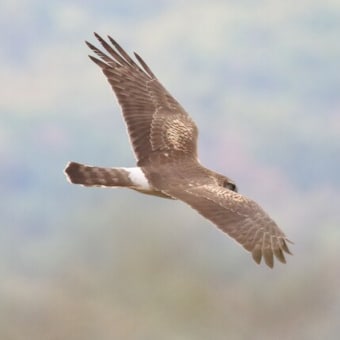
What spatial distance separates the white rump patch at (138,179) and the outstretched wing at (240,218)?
1.96ft

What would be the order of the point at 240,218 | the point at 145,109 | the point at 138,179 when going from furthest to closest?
the point at 145,109 < the point at 138,179 < the point at 240,218

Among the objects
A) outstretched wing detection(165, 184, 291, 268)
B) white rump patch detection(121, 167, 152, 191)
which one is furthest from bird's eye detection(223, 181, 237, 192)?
white rump patch detection(121, 167, 152, 191)

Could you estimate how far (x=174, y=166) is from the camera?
57.0 ft

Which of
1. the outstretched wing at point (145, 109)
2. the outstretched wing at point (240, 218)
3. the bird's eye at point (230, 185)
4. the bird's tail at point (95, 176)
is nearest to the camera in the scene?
the outstretched wing at point (240, 218)

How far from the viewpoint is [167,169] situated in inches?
677

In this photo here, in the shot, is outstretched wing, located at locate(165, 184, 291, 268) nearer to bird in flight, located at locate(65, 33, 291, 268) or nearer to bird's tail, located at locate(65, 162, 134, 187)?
bird in flight, located at locate(65, 33, 291, 268)

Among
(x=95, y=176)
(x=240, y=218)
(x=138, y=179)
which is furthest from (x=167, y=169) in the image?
(x=240, y=218)

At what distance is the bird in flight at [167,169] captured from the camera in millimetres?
14844

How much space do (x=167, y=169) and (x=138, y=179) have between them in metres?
0.66

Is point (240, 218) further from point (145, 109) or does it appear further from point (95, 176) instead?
point (145, 109)

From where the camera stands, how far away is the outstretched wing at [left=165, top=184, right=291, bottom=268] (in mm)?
14492

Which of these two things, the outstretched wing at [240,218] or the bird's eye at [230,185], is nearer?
the outstretched wing at [240,218]

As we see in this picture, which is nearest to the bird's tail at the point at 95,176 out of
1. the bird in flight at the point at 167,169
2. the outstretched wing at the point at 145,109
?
the bird in flight at the point at 167,169

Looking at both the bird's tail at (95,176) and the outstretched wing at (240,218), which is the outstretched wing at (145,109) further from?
the outstretched wing at (240,218)
